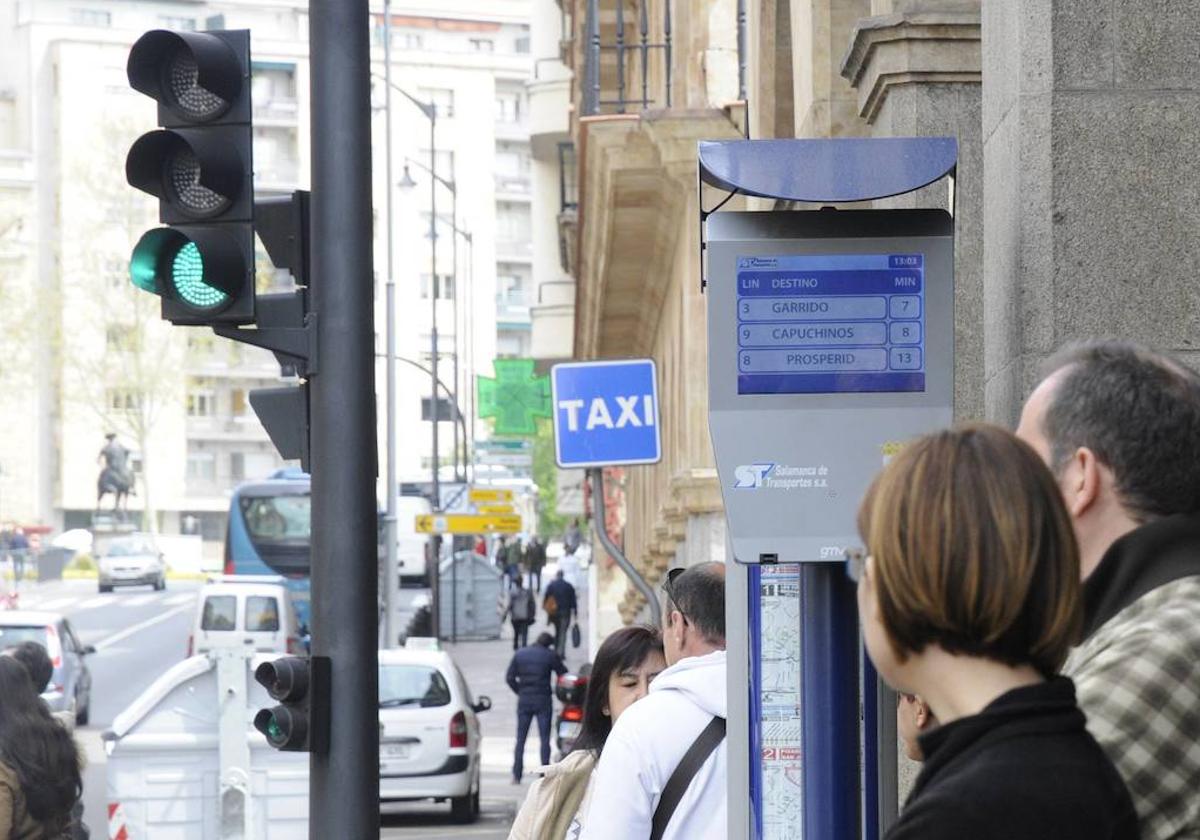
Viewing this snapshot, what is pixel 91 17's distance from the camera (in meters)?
129

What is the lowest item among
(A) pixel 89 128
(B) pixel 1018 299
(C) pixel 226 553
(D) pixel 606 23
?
(C) pixel 226 553

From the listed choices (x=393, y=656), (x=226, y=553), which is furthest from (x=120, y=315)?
(x=393, y=656)

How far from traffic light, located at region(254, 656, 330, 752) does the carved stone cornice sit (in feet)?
8.29

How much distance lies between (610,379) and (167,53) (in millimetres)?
7395

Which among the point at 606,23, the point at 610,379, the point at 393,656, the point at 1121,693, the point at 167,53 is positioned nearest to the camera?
the point at 1121,693

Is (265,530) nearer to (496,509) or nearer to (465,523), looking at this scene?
(496,509)

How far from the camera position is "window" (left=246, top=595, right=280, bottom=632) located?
1513 inches

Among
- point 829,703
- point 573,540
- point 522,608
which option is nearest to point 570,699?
point 829,703

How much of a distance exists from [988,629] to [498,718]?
32.9 metres

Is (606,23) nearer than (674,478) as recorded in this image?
No

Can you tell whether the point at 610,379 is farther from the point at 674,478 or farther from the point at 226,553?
the point at 226,553

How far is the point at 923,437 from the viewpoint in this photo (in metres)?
2.66

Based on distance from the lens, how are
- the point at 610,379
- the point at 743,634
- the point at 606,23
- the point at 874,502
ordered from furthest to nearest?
the point at 606,23 < the point at 610,379 < the point at 743,634 < the point at 874,502

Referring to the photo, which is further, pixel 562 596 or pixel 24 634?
pixel 562 596
